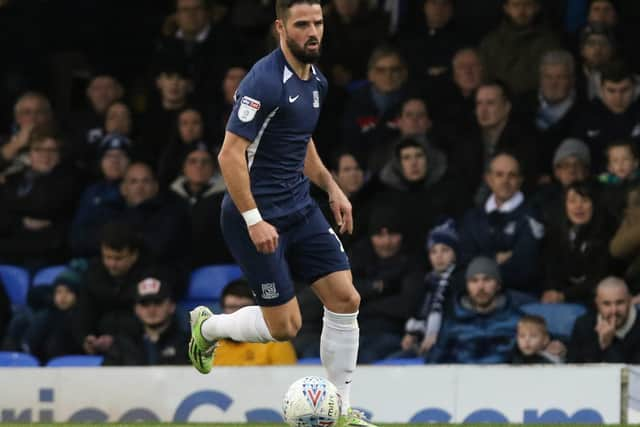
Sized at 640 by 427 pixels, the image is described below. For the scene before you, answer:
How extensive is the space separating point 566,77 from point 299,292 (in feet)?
8.53

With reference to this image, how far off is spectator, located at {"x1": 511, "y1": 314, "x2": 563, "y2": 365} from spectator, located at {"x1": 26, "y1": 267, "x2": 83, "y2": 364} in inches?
140

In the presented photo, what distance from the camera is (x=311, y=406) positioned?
7.82 m

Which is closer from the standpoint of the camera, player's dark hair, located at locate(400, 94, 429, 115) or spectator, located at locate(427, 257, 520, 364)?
spectator, located at locate(427, 257, 520, 364)

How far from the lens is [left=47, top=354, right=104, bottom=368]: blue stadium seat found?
12359 millimetres

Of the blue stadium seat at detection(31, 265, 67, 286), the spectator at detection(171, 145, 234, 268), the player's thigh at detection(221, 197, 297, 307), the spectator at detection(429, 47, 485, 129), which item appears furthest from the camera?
the blue stadium seat at detection(31, 265, 67, 286)

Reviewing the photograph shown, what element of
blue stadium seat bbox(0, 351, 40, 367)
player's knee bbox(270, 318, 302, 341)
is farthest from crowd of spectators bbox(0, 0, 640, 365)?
player's knee bbox(270, 318, 302, 341)

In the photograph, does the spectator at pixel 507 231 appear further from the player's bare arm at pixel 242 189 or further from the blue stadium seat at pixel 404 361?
the player's bare arm at pixel 242 189

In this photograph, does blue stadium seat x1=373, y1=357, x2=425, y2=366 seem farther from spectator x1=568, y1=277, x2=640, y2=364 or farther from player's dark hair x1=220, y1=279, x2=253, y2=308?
spectator x1=568, y1=277, x2=640, y2=364

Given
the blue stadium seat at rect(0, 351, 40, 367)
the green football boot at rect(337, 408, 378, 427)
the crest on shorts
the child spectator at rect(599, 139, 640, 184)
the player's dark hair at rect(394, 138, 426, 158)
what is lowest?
the green football boot at rect(337, 408, 378, 427)

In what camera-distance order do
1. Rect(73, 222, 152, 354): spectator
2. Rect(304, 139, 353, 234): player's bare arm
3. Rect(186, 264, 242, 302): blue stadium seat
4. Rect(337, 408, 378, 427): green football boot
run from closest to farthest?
Rect(337, 408, 378, 427): green football boot → Rect(304, 139, 353, 234): player's bare arm → Rect(73, 222, 152, 354): spectator → Rect(186, 264, 242, 302): blue stadium seat

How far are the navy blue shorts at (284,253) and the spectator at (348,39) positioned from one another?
5679 mm

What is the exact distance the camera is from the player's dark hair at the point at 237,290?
1186 centimetres

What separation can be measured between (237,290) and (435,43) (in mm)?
3021

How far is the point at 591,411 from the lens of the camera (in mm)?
9922
